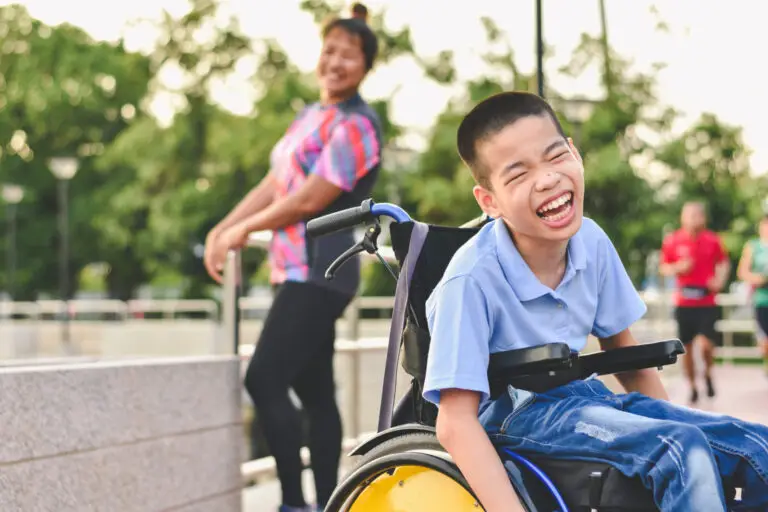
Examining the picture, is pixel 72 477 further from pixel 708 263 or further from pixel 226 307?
pixel 708 263

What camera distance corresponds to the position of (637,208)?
29.1 meters

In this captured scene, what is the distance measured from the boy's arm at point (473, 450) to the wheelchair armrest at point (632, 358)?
16.1 inches

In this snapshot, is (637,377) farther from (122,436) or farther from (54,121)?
(54,121)

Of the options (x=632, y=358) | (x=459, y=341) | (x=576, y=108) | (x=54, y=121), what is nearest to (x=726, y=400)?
(x=576, y=108)

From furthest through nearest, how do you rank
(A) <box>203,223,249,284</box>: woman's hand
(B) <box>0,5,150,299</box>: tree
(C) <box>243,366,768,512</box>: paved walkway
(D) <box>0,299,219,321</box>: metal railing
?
(B) <box>0,5,150,299</box>: tree
(D) <box>0,299,219,321</box>: metal railing
(C) <box>243,366,768,512</box>: paved walkway
(A) <box>203,223,249,284</box>: woman's hand

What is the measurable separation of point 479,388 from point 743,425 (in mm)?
496

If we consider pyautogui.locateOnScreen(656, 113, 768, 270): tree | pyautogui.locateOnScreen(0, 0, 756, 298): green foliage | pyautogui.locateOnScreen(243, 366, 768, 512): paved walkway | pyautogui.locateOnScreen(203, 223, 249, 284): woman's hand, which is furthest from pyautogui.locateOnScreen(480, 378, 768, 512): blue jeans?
pyautogui.locateOnScreen(656, 113, 768, 270): tree

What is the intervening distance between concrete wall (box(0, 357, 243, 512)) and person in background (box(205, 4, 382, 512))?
0.31 m

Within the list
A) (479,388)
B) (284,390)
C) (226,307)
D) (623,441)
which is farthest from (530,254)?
(226,307)

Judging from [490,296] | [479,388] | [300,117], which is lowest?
[479,388]

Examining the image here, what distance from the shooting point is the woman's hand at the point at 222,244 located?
3.78 metres

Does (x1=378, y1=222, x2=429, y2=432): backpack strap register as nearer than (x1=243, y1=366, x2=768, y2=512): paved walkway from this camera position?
Yes

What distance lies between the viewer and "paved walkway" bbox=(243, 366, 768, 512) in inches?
201

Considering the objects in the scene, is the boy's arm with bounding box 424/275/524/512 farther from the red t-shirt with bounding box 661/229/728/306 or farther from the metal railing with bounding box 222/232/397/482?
the red t-shirt with bounding box 661/229/728/306
